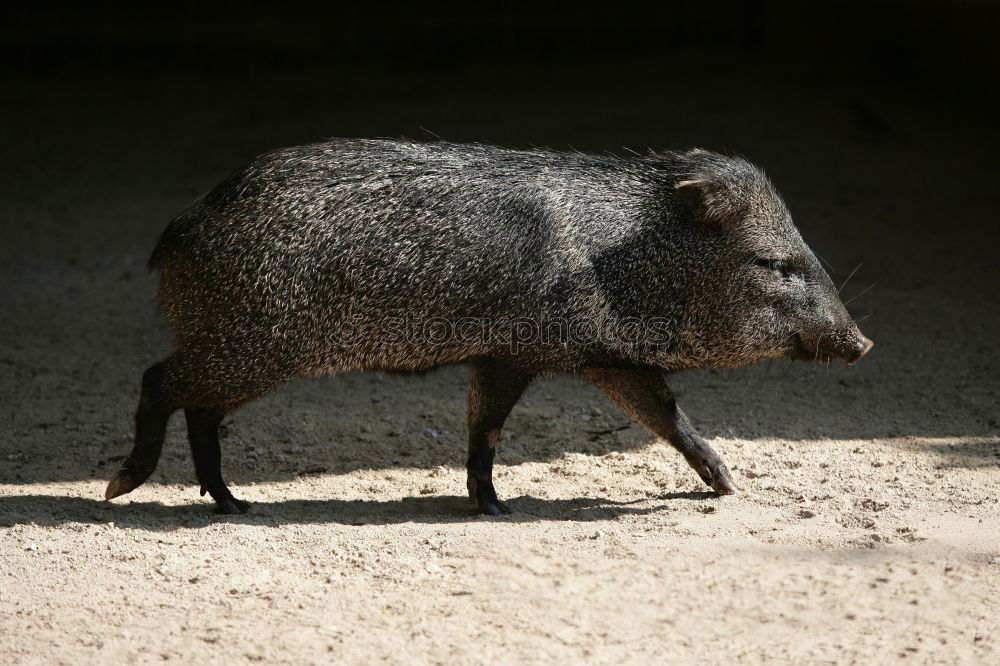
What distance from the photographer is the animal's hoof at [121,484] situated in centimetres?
472

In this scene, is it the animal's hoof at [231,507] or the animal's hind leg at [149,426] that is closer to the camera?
the animal's hind leg at [149,426]

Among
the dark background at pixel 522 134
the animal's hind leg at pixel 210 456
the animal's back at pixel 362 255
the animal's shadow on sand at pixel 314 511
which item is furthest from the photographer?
the dark background at pixel 522 134

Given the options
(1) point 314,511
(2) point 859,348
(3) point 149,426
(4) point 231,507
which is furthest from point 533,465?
(3) point 149,426

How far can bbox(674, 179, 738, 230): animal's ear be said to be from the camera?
488 centimetres

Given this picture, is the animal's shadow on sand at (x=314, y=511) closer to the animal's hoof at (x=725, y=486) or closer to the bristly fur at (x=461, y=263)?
the animal's hoof at (x=725, y=486)

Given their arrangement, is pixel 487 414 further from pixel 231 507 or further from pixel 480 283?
pixel 231 507

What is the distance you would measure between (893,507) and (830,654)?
142cm

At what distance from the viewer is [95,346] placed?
6988 millimetres

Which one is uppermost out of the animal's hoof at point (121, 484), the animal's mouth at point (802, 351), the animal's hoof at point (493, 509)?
the animal's mouth at point (802, 351)

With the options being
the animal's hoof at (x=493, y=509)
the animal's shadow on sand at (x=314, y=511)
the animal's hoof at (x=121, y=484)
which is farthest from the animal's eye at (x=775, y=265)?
the animal's hoof at (x=121, y=484)

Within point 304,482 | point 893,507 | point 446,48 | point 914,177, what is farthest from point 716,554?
point 446,48

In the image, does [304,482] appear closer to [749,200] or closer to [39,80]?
[749,200]

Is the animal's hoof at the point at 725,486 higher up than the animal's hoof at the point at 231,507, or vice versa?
the animal's hoof at the point at 725,486

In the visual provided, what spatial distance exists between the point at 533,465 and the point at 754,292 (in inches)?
51.8
